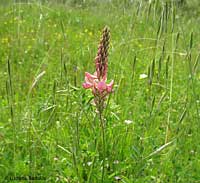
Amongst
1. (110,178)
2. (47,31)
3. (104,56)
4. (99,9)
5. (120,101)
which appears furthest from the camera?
(47,31)

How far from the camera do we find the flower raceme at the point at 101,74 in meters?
1.36

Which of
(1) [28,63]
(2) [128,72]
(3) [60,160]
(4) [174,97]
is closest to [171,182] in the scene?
(3) [60,160]

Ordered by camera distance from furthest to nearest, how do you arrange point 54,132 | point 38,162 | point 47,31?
point 47,31 → point 54,132 → point 38,162

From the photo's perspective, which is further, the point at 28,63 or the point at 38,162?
the point at 28,63

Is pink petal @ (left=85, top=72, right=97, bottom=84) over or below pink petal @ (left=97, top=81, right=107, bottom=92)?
over

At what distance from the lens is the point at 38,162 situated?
187cm

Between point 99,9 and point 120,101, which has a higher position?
point 99,9

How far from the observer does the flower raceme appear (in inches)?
53.7

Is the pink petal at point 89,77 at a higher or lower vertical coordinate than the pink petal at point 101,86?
higher

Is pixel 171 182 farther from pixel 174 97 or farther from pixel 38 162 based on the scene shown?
pixel 174 97

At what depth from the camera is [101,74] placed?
1.39 m

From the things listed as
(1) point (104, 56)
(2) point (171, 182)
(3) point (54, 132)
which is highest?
(1) point (104, 56)

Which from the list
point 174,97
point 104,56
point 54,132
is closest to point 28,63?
point 174,97

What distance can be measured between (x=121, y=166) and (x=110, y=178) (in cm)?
10
